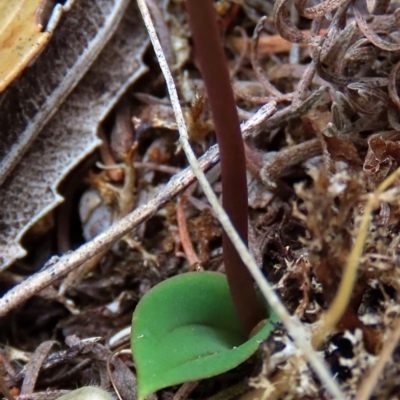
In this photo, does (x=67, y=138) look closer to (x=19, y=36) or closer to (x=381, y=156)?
(x=19, y=36)

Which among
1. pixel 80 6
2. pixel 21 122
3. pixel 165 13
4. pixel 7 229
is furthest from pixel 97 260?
pixel 165 13

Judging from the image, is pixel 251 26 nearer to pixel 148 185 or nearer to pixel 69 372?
pixel 148 185

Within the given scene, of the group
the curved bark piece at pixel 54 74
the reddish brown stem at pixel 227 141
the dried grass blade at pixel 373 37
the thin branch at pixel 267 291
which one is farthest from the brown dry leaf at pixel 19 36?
the dried grass blade at pixel 373 37

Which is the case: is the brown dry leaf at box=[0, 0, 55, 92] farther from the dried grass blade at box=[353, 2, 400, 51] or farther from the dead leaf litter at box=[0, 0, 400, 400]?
the dried grass blade at box=[353, 2, 400, 51]

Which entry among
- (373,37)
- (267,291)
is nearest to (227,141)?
(267,291)

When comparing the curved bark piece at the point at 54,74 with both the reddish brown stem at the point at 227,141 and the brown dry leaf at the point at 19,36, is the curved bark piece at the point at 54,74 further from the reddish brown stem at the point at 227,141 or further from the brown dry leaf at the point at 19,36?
the reddish brown stem at the point at 227,141

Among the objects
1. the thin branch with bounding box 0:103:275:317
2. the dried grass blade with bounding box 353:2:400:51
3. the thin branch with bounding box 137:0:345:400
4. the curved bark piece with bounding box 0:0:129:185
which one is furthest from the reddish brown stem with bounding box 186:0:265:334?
the curved bark piece with bounding box 0:0:129:185
